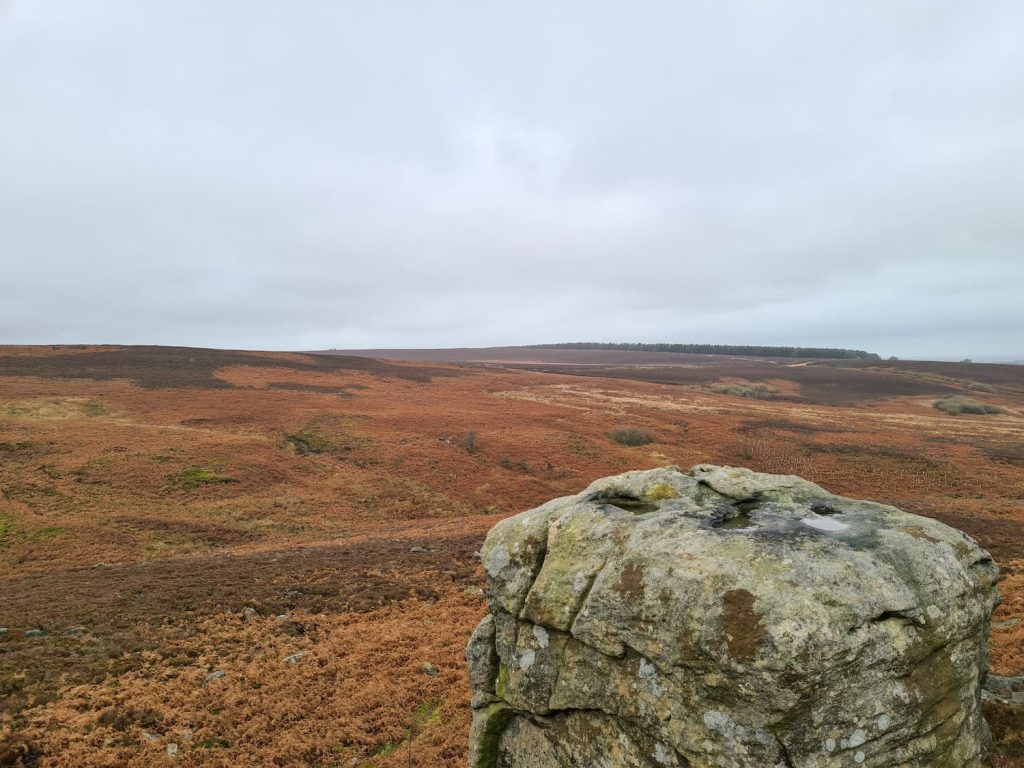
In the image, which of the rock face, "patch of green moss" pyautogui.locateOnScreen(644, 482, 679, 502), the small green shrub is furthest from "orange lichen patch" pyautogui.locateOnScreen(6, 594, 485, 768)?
the small green shrub

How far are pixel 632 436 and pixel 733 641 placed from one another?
54.5 metres

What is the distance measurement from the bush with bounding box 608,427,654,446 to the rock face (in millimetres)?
50198

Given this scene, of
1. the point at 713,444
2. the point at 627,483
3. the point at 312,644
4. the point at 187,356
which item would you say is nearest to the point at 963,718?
the point at 627,483

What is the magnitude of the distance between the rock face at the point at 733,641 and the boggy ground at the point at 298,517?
2.32m

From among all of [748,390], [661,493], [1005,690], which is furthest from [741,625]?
[748,390]

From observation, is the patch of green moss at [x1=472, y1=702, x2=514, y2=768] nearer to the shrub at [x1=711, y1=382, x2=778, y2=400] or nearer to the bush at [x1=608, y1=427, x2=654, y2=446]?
the bush at [x1=608, y1=427, x2=654, y2=446]

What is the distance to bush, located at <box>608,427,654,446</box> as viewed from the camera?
59.0 m

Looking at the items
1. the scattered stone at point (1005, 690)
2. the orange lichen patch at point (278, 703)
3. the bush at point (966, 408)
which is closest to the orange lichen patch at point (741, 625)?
the scattered stone at point (1005, 690)

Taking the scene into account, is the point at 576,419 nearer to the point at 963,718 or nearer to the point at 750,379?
the point at 963,718

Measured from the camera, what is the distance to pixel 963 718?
23.0ft

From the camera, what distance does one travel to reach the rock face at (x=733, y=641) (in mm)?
6141

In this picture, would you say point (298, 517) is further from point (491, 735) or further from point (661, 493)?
point (661, 493)

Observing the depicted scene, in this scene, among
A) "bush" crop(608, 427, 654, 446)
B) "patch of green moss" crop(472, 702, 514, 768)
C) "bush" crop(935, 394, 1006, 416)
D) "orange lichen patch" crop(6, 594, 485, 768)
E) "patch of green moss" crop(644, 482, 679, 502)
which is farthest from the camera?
"bush" crop(935, 394, 1006, 416)

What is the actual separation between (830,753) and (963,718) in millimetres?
2634
